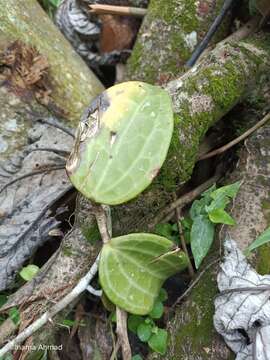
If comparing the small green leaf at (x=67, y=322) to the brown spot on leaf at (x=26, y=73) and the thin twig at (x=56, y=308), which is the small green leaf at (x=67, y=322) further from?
the brown spot on leaf at (x=26, y=73)

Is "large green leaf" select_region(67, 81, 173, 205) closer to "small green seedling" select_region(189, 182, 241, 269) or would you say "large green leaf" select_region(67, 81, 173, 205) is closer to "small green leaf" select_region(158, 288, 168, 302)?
"small green seedling" select_region(189, 182, 241, 269)

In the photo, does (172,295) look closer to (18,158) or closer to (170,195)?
(170,195)

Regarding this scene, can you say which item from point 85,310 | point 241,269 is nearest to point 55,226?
point 85,310

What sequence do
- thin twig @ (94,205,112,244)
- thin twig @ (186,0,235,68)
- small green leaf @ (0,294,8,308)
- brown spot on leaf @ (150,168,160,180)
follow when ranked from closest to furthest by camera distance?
brown spot on leaf @ (150,168,160,180), thin twig @ (94,205,112,244), small green leaf @ (0,294,8,308), thin twig @ (186,0,235,68)

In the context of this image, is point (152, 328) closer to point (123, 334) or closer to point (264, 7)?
point (123, 334)

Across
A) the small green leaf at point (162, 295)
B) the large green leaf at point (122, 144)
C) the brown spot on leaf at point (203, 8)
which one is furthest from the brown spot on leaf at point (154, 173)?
the brown spot on leaf at point (203, 8)

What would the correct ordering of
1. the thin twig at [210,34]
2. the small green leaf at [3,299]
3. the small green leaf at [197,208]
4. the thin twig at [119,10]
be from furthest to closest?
the thin twig at [119,10], the thin twig at [210,34], the small green leaf at [3,299], the small green leaf at [197,208]

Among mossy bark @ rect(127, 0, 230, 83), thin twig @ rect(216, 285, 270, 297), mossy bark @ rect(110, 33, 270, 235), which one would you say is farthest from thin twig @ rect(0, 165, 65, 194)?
thin twig @ rect(216, 285, 270, 297)
